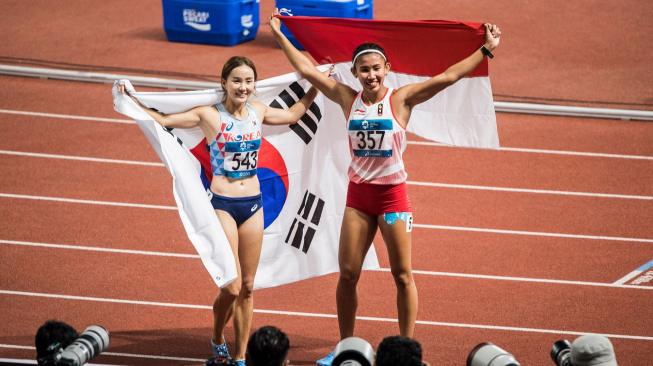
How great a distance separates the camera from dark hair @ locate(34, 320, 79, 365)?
4.32m

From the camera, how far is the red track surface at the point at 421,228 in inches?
316

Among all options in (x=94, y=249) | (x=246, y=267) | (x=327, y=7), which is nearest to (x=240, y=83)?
(x=246, y=267)

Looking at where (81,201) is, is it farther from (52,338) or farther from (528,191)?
(52,338)

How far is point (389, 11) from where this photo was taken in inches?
687

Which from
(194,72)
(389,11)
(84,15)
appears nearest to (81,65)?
(194,72)

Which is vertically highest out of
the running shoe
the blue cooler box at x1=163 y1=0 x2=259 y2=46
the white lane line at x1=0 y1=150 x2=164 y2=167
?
the blue cooler box at x1=163 y1=0 x2=259 y2=46

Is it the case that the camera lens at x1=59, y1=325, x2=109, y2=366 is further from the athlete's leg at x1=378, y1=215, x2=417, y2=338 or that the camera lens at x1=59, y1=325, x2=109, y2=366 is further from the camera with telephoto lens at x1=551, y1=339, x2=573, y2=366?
the athlete's leg at x1=378, y1=215, x2=417, y2=338

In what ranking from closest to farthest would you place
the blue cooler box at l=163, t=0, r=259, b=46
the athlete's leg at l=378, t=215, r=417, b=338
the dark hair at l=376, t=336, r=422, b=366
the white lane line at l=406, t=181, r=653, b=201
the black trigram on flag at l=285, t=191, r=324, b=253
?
the dark hair at l=376, t=336, r=422, b=366 < the athlete's leg at l=378, t=215, r=417, b=338 < the black trigram on flag at l=285, t=191, r=324, b=253 < the white lane line at l=406, t=181, r=653, b=201 < the blue cooler box at l=163, t=0, r=259, b=46

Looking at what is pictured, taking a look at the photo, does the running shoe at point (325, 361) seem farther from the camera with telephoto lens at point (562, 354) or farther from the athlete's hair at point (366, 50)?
the camera with telephoto lens at point (562, 354)

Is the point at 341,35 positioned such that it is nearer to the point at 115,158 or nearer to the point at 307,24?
the point at 307,24

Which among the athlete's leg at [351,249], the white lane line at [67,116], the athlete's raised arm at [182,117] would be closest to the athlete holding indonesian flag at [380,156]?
the athlete's leg at [351,249]

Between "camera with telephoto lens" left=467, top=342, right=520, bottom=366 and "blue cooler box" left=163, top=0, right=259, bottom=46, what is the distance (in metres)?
11.2

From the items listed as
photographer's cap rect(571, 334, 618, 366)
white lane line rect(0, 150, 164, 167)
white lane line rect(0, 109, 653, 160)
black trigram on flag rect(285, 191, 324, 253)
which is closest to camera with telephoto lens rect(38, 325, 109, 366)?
photographer's cap rect(571, 334, 618, 366)

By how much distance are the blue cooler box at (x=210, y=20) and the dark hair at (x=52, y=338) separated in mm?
11126
